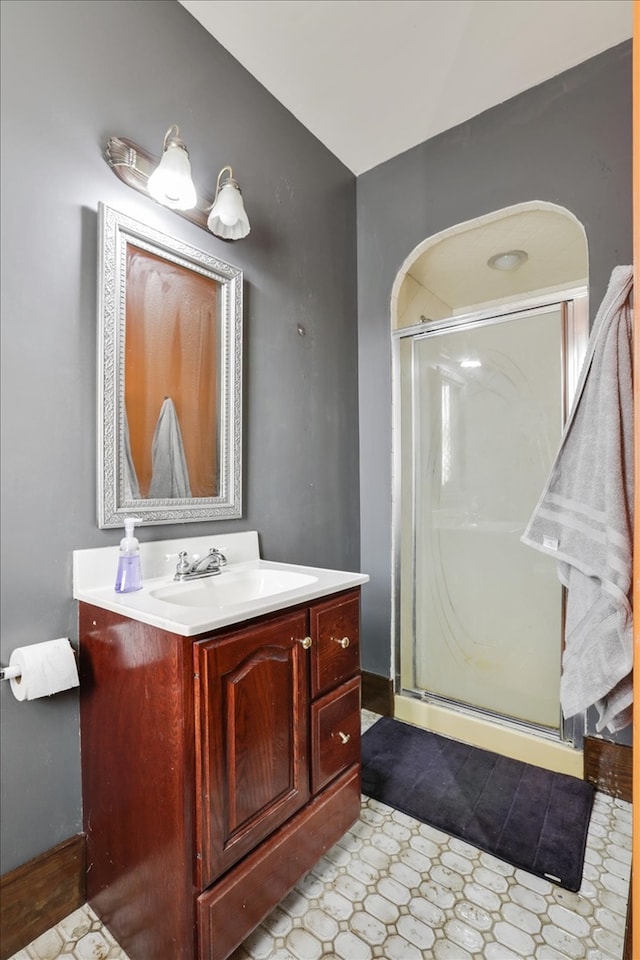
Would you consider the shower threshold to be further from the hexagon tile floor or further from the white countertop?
the white countertop

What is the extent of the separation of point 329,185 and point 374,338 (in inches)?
28.3

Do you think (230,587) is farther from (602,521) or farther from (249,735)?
(602,521)

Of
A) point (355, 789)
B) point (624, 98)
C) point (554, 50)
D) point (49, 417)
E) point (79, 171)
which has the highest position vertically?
point (554, 50)

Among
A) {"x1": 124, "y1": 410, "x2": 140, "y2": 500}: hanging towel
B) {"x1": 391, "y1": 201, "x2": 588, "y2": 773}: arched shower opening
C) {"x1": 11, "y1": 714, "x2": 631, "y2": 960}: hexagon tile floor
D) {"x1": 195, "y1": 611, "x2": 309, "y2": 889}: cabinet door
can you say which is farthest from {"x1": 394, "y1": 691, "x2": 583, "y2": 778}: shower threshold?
{"x1": 124, "y1": 410, "x2": 140, "y2": 500}: hanging towel

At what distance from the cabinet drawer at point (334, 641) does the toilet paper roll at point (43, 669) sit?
590 millimetres

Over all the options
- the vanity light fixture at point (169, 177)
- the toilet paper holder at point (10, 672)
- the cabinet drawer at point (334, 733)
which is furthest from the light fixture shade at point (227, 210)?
the cabinet drawer at point (334, 733)

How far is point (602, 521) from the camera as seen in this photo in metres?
1.07

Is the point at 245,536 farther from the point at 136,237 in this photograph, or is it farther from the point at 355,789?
the point at 136,237

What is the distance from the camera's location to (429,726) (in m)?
2.07

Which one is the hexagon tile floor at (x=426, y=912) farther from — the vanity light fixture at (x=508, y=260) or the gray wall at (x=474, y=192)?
the vanity light fixture at (x=508, y=260)

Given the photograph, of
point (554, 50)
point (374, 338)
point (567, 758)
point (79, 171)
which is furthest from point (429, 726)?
point (554, 50)

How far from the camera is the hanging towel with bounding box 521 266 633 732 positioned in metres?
1.01

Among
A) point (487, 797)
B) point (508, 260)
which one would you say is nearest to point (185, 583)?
point (487, 797)

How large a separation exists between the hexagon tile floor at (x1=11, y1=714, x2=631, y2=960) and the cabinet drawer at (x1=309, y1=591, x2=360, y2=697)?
0.54 m
